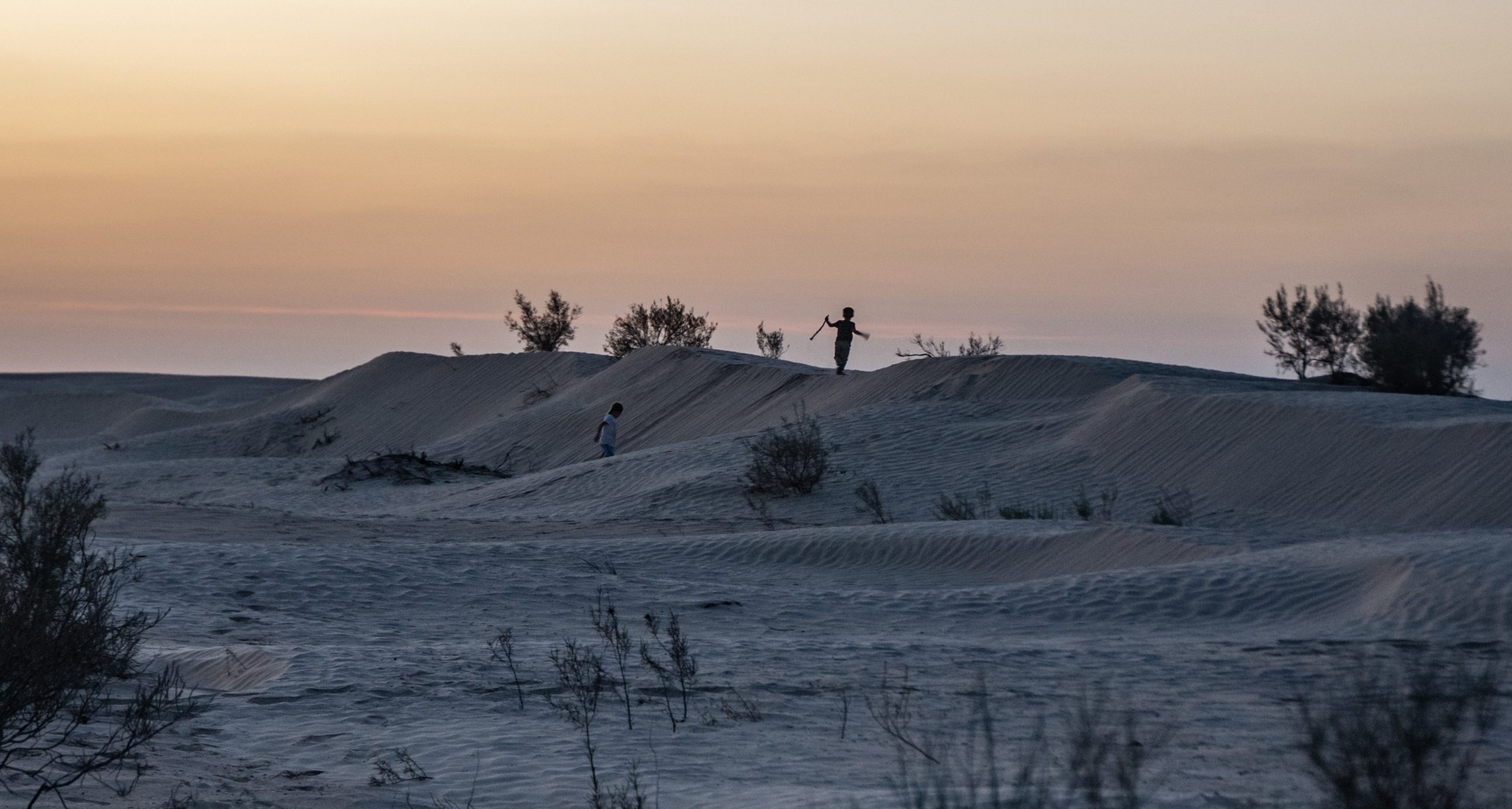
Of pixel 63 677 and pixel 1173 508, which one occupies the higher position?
pixel 1173 508

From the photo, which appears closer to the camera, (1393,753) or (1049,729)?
(1393,753)

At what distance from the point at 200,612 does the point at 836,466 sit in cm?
1170

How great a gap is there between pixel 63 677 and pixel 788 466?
1465cm

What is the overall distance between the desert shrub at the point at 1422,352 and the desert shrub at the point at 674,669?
2360cm

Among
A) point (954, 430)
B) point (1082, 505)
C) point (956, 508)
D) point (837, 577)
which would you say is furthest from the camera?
point (954, 430)

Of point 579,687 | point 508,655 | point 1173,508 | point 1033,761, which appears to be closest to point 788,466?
point 1173,508

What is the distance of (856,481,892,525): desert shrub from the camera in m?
17.7

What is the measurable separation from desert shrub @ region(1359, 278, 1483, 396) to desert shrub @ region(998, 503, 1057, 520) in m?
13.5

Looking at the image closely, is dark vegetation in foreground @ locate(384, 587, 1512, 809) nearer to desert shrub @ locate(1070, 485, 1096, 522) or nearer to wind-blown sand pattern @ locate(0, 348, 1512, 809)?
wind-blown sand pattern @ locate(0, 348, 1512, 809)

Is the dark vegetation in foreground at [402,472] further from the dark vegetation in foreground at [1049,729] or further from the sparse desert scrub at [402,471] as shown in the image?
the dark vegetation in foreground at [1049,729]

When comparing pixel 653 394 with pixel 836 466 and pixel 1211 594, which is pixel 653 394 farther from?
pixel 1211 594

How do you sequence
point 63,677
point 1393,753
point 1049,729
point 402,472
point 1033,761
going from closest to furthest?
point 1033,761 < point 1393,753 < point 63,677 < point 1049,729 < point 402,472

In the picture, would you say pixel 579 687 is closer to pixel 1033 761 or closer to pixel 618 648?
pixel 618 648

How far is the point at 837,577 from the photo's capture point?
44.9ft
